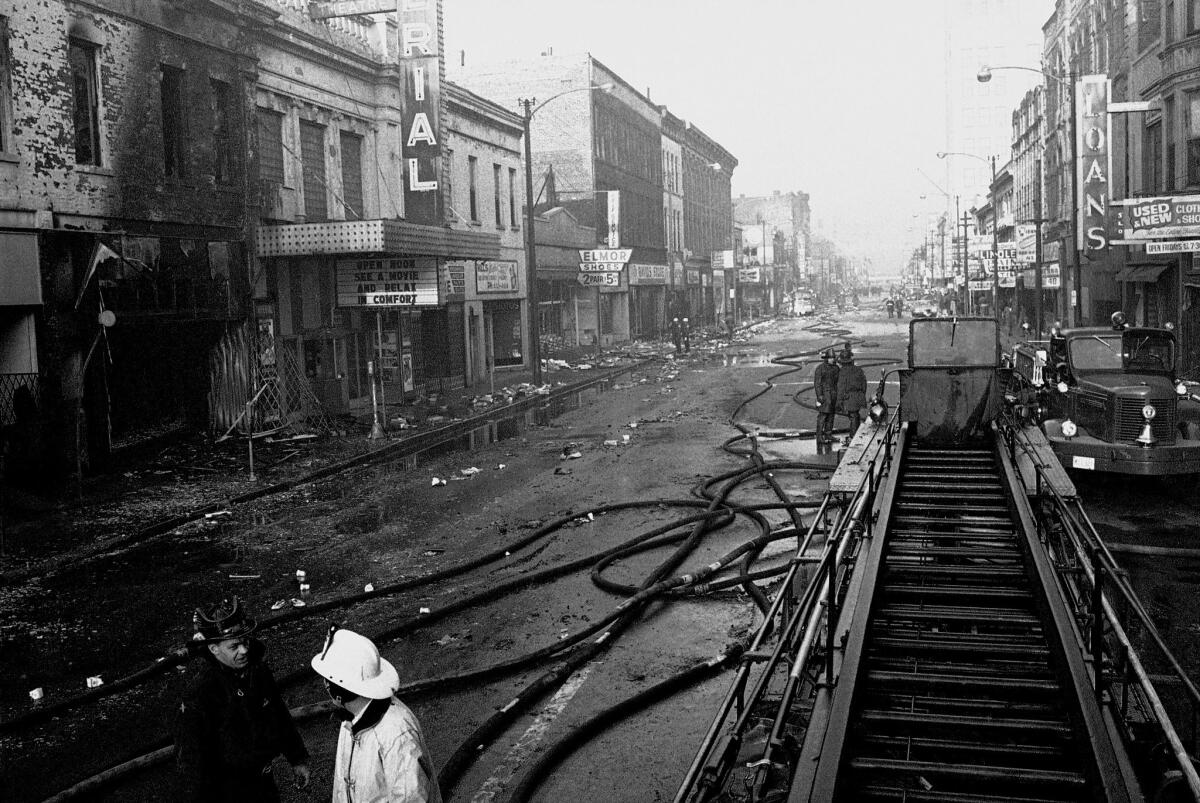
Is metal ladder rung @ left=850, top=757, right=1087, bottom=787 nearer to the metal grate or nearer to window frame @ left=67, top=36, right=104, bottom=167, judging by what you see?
the metal grate

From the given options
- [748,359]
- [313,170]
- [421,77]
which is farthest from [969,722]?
[748,359]

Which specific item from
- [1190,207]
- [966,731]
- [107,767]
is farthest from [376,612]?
[1190,207]

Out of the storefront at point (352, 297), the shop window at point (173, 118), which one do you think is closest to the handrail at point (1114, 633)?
the storefront at point (352, 297)

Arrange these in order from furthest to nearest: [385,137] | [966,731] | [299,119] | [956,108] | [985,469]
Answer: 1. [956,108]
2. [385,137]
3. [299,119]
4. [985,469]
5. [966,731]

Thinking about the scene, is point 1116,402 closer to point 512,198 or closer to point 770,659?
point 770,659

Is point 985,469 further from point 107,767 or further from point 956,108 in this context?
point 956,108

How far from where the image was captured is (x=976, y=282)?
6562 centimetres

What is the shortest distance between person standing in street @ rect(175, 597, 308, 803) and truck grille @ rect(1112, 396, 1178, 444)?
1297 cm

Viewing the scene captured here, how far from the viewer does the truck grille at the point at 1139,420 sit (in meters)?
14.8

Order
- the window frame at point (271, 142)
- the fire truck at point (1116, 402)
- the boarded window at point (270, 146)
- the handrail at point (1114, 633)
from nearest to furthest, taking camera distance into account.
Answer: the handrail at point (1114, 633) → the fire truck at point (1116, 402) → the window frame at point (271, 142) → the boarded window at point (270, 146)

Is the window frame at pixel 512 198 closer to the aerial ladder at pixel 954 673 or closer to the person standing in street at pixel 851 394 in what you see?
the person standing in street at pixel 851 394

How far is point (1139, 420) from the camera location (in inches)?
581

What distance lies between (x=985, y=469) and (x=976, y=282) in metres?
55.1

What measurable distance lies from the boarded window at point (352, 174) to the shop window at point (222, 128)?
5330 millimetres
